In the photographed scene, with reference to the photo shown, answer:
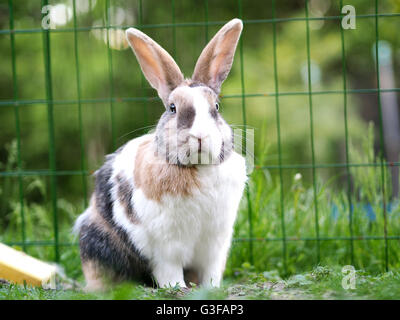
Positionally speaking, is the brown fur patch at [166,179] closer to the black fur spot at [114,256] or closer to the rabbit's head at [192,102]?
the rabbit's head at [192,102]

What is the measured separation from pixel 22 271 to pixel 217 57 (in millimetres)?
1889

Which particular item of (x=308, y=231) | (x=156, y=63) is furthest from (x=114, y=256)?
(x=308, y=231)

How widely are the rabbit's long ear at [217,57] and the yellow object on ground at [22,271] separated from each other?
167 centimetres

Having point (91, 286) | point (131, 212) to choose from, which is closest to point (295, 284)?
point (131, 212)

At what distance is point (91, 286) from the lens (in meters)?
3.58

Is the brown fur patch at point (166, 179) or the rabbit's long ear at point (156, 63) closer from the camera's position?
the brown fur patch at point (166, 179)

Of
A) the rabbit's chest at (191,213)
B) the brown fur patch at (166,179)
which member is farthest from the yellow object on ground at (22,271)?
the brown fur patch at (166,179)

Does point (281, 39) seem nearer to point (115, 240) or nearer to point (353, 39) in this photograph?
point (353, 39)

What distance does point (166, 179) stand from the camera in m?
3.16

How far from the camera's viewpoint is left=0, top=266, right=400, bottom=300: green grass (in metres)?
2.59

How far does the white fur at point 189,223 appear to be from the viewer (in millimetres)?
3174

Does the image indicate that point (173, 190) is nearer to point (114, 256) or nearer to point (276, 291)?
point (114, 256)
